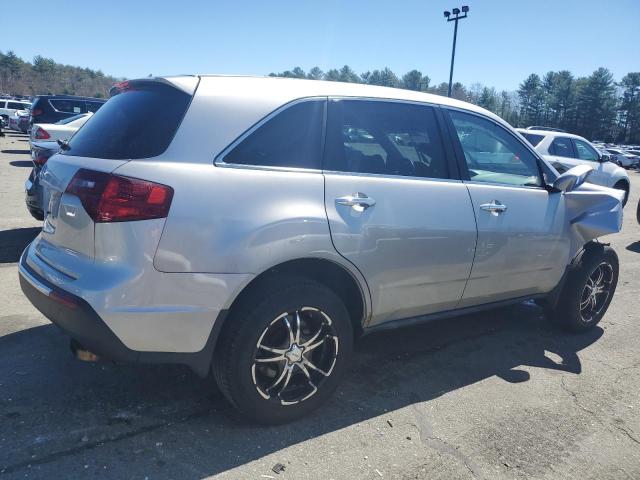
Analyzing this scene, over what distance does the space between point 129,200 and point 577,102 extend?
101m

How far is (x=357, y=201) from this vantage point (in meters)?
2.87

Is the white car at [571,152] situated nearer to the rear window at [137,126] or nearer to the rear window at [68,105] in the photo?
the rear window at [137,126]

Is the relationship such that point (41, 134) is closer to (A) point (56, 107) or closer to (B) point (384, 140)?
(A) point (56, 107)

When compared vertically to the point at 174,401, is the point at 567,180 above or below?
above

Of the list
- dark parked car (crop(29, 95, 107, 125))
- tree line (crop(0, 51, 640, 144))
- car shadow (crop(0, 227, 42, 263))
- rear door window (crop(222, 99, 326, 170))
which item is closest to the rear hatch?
rear door window (crop(222, 99, 326, 170))

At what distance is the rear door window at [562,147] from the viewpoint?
11.8 m

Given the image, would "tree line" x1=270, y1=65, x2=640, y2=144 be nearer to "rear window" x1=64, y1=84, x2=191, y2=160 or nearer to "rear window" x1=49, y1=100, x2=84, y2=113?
"rear window" x1=49, y1=100, x2=84, y2=113

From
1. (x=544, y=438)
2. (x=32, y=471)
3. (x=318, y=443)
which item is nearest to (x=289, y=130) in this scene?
(x=318, y=443)

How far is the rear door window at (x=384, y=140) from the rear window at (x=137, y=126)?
848mm

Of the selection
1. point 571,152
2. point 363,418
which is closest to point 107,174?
point 363,418

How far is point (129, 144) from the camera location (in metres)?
2.57

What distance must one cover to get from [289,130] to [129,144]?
0.82m

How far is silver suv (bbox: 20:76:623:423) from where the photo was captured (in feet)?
7.79

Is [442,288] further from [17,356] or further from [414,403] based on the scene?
[17,356]
